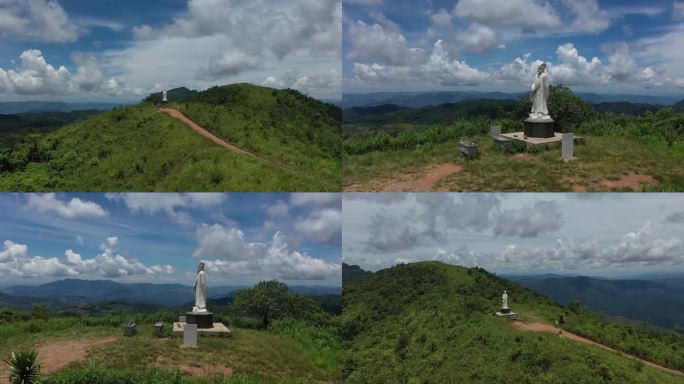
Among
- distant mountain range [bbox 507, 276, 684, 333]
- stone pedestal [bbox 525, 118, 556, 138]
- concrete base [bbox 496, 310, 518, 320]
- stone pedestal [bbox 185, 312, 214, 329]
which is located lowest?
distant mountain range [bbox 507, 276, 684, 333]

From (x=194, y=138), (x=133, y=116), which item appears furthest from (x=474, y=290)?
(x=133, y=116)

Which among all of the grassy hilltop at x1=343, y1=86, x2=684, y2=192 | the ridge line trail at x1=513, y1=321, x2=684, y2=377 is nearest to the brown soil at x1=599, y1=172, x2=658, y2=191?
the grassy hilltop at x1=343, y1=86, x2=684, y2=192

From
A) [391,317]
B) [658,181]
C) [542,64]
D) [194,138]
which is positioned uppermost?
[542,64]

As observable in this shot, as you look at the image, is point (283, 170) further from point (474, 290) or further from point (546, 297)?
point (546, 297)

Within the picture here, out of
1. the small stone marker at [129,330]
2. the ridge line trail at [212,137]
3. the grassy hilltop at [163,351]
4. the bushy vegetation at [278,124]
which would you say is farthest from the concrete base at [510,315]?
the small stone marker at [129,330]

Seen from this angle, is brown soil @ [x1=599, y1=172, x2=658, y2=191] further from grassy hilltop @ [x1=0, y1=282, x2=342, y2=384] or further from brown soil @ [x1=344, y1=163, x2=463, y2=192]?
grassy hilltop @ [x1=0, y1=282, x2=342, y2=384]

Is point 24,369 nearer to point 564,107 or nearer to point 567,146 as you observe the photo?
point 567,146
